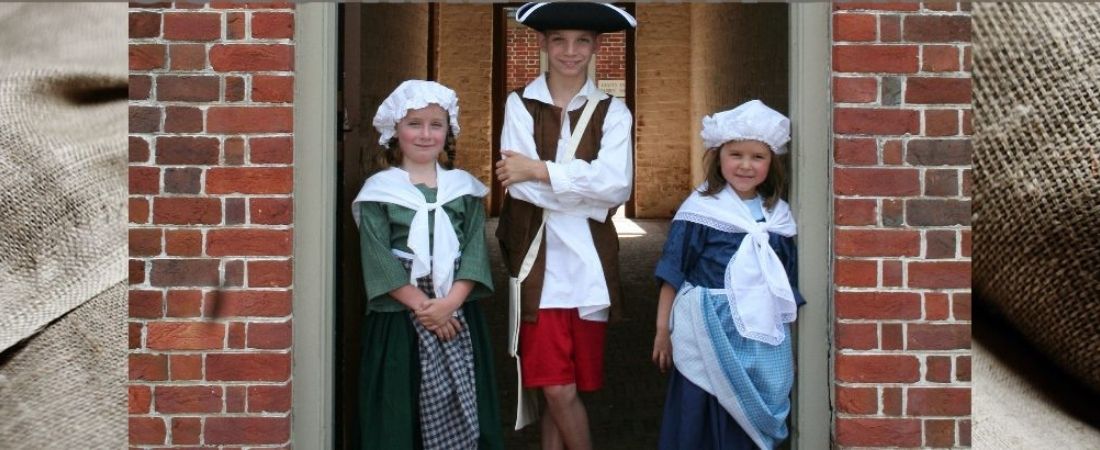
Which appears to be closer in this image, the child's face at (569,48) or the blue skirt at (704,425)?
the blue skirt at (704,425)

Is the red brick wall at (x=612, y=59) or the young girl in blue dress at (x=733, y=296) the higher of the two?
the red brick wall at (x=612, y=59)

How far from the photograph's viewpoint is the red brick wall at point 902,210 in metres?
2.84

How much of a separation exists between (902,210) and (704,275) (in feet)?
1.85

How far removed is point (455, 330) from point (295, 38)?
929 mm

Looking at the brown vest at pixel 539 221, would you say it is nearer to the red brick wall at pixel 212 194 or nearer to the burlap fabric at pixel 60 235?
Answer: the red brick wall at pixel 212 194

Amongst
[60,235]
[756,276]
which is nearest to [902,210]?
[756,276]

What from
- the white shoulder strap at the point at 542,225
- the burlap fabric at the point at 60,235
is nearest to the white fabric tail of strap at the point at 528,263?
the white shoulder strap at the point at 542,225

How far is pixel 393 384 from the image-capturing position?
3.11m

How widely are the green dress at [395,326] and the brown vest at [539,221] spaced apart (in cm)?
12

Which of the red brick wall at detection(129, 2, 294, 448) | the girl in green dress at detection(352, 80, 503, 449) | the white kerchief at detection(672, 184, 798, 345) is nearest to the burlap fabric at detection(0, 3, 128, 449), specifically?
the red brick wall at detection(129, 2, 294, 448)

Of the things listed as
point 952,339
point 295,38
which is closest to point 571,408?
point 952,339

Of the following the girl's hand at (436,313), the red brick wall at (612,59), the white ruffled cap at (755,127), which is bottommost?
the girl's hand at (436,313)

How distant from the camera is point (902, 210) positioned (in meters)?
2.85

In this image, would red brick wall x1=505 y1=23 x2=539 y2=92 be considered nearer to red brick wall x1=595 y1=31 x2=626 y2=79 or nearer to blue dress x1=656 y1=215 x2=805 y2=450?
red brick wall x1=595 y1=31 x2=626 y2=79
